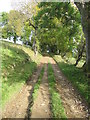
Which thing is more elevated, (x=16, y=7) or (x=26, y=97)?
(x=16, y=7)

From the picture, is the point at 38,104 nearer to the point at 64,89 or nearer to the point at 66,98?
the point at 66,98

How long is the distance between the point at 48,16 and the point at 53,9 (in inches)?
41.0

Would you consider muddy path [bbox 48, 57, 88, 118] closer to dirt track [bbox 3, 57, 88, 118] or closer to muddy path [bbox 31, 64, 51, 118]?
dirt track [bbox 3, 57, 88, 118]

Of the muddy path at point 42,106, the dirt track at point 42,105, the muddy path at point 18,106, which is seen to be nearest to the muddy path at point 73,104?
the dirt track at point 42,105

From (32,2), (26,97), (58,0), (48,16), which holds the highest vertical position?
(32,2)

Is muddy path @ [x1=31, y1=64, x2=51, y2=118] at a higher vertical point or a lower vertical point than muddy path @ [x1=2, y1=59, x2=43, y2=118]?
higher

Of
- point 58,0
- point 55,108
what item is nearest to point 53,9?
point 58,0

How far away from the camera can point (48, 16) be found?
14000 mm

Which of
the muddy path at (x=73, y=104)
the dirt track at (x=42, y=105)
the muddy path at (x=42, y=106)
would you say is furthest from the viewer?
the muddy path at (x=73, y=104)

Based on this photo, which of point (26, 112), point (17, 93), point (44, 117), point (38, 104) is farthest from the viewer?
point (17, 93)

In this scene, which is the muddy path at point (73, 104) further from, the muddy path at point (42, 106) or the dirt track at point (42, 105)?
the muddy path at point (42, 106)

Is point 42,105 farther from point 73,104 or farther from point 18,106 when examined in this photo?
point 73,104

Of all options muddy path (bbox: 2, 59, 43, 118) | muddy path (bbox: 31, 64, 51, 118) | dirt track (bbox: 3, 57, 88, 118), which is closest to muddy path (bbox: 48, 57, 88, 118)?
dirt track (bbox: 3, 57, 88, 118)

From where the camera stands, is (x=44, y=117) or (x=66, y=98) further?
(x=66, y=98)
